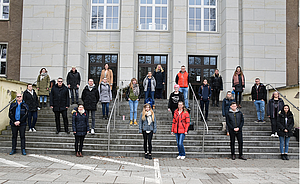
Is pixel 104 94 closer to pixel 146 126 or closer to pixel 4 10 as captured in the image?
pixel 146 126

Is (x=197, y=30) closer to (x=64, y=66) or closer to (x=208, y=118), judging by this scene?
(x=208, y=118)

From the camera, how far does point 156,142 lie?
28.7 feet

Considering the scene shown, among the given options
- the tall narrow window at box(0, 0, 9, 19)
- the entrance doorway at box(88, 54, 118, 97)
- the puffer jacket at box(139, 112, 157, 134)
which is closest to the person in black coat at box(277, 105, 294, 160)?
the puffer jacket at box(139, 112, 157, 134)

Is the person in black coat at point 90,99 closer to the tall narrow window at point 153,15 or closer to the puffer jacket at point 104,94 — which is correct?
the puffer jacket at point 104,94

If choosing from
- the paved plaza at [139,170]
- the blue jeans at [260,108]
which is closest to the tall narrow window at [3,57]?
the paved plaza at [139,170]

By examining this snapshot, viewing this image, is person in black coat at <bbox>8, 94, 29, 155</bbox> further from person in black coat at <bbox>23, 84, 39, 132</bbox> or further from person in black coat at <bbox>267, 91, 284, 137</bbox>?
person in black coat at <bbox>267, 91, 284, 137</bbox>

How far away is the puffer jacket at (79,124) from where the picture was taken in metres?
7.86

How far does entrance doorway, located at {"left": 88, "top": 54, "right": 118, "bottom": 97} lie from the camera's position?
16453mm

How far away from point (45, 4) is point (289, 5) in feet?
50.3

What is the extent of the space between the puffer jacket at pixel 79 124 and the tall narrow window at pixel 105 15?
32.7 ft

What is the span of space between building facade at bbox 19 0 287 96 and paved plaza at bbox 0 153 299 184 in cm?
824

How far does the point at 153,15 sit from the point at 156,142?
10291 mm

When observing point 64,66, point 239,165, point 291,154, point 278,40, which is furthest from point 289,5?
point 64,66

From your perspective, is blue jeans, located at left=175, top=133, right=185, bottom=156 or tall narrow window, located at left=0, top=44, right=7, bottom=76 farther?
tall narrow window, located at left=0, top=44, right=7, bottom=76
